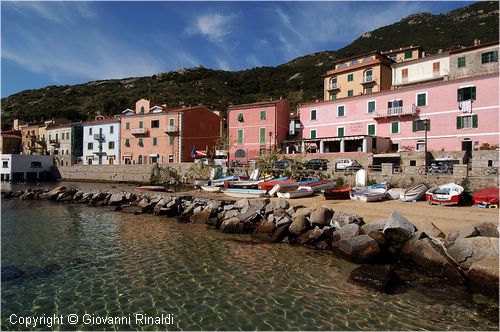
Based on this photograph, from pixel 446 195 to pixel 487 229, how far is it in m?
8.54

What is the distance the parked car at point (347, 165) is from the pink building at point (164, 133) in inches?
1147

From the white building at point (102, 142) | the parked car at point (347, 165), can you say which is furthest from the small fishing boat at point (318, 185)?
the white building at point (102, 142)

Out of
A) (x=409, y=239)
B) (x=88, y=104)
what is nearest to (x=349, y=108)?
(x=409, y=239)

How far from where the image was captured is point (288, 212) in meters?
17.8

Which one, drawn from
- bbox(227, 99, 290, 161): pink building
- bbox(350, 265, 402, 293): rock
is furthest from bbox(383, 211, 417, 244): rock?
bbox(227, 99, 290, 161): pink building

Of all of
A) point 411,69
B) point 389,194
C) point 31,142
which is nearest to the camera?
point 389,194

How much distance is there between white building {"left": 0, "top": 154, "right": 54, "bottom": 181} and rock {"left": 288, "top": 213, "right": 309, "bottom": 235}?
2482 inches

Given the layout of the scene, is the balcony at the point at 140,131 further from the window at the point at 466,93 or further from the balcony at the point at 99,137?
the window at the point at 466,93

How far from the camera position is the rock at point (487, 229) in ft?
40.0

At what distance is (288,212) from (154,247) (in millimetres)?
7465

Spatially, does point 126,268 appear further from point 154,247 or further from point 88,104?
point 88,104

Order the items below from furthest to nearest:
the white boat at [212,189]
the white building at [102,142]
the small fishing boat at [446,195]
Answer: the white building at [102,142] → the white boat at [212,189] → the small fishing boat at [446,195]

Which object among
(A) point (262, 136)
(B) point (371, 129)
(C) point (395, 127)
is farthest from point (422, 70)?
(A) point (262, 136)

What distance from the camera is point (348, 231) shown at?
13.8 m
